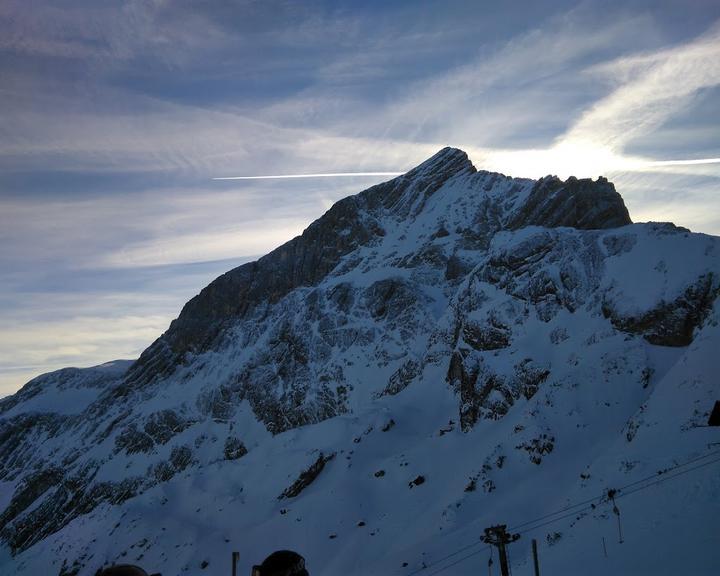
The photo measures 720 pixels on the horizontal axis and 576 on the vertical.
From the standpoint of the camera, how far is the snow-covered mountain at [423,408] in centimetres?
4891

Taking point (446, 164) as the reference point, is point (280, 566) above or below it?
below

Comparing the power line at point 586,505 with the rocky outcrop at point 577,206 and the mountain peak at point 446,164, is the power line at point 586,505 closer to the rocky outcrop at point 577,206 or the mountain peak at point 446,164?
the rocky outcrop at point 577,206

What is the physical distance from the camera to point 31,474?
439 feet

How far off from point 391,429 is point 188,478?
3201 cm

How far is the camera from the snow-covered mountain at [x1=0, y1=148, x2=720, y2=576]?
1925 inches

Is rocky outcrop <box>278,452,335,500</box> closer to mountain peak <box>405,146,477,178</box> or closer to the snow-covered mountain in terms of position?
the snow-covered mountain

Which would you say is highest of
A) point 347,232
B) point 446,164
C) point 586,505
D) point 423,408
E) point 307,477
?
point 446,164

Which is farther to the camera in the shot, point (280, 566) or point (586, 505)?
point (586, 505)

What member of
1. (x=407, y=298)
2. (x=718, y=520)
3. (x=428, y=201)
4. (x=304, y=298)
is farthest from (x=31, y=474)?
(x=718, y=520)

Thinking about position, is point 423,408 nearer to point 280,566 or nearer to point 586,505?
point 586,505

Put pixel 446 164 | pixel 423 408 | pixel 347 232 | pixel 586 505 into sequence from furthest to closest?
1. pixel 446 164
2. pixel 347 232
3. pixel 423 408
4. pixel 586 505

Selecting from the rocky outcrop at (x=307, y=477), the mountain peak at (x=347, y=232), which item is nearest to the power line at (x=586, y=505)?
the rocky outcrop at (x=307, y=477)

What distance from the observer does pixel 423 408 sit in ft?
274

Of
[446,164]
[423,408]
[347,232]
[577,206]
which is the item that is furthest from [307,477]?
[446,164]
